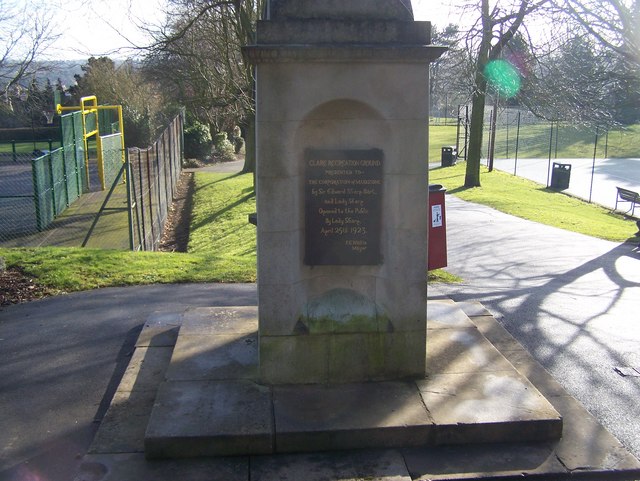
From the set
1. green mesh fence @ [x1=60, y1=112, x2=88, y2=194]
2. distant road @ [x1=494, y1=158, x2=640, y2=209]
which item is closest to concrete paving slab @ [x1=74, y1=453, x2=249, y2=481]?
green mesh fence @ [x1=60, y1=112, x2=88, y2=194]

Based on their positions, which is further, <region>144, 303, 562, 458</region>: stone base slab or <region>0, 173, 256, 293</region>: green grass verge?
<region>0, 173, 256, 293</region>: green grass verge

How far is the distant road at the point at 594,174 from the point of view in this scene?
28047mm

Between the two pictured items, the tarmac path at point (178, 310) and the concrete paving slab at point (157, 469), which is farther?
the tarmac path at point (178, 310)

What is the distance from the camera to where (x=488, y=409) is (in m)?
5.34

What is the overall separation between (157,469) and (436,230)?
16.2 feet

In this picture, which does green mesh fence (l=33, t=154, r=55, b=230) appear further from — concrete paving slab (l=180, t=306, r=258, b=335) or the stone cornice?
the stone cornice

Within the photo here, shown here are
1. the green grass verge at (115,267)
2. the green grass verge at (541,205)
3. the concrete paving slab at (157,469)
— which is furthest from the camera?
the green grass verge at (541,205)

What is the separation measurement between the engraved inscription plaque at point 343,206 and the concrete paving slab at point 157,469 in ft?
6.00

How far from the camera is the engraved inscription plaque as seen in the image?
574 cm

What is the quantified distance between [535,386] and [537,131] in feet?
219

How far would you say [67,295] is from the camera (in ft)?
30.6

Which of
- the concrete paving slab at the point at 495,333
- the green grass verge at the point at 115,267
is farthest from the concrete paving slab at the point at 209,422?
the green grass verge at the point at 115,267

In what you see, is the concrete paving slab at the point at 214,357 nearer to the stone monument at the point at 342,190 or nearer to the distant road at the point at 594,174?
the stone monument at the point at 342,190

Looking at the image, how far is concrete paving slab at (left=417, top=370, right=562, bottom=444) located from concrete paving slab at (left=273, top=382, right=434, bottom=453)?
14 cm
